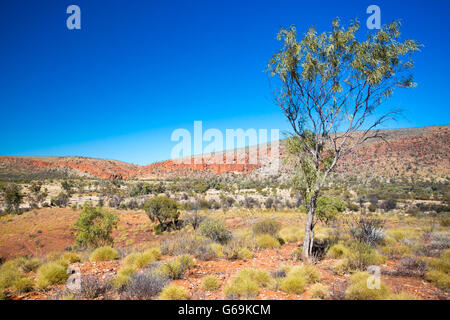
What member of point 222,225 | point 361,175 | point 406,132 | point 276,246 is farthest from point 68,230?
point 406,132

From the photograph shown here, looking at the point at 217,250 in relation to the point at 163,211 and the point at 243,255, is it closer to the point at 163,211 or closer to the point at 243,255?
the point at 243,255

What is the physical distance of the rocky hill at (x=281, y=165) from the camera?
4728 centimetres

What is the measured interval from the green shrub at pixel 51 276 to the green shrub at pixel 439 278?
33.8 ft

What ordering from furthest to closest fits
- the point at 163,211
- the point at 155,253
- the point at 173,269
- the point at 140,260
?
the point at 163,211 < the point at 155,253 < the point at 140,260 < the point at 173,269

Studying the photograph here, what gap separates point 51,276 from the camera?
21.2 feet

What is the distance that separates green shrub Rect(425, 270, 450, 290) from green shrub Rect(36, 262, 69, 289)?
10.3 m

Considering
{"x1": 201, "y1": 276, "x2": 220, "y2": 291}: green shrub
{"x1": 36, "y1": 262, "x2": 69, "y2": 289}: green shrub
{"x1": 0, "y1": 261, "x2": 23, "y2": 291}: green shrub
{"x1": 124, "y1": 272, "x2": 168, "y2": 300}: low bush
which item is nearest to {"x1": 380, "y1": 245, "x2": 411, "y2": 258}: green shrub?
{"x1": 201, "y1": 276, "x2": 220, "y2": 291}: green shrub

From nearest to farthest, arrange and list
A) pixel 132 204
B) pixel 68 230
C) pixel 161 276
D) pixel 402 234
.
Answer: pixel 161 276, pixel 402 234, pixel 68 230, pixel 132 204

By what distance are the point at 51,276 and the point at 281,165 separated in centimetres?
4188

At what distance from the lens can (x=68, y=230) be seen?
22391mm

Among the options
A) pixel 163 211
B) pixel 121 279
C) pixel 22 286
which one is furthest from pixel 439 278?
pixel 163 211

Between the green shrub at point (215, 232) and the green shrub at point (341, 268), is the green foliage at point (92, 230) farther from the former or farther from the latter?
the green shrub at point (341, 268)
